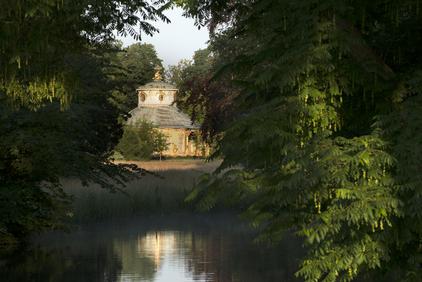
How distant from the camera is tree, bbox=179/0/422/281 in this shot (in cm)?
1088

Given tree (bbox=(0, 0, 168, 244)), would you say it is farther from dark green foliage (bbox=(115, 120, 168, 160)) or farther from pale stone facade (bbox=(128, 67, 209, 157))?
pale stone facade (bbox=(128, 67, 209, 157))

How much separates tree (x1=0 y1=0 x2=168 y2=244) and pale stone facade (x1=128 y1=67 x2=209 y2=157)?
1948 inches

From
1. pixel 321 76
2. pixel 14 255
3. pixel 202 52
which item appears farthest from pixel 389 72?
pixel 202 52

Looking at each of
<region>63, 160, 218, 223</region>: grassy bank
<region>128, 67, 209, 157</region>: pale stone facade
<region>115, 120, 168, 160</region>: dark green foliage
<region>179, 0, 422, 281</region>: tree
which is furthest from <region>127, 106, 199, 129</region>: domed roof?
<region>179, 0, 422, 281</region>: tree

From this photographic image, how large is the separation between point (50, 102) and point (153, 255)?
16.8ft

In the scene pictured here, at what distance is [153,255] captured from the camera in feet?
80.3

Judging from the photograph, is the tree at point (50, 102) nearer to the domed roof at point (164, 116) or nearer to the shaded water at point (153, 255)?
the shaded water at point (153, 255)

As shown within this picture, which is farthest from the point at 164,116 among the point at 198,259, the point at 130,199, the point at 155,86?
the point at 198,259

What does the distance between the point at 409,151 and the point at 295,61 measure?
190 centimetres

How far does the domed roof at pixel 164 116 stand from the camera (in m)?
90.6

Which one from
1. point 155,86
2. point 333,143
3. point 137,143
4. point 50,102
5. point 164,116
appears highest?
point 155,86

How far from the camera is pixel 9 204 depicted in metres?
23.0

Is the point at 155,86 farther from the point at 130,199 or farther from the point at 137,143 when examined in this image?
the point at 130,199

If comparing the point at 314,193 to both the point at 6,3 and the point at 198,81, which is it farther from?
the point at 198,81
